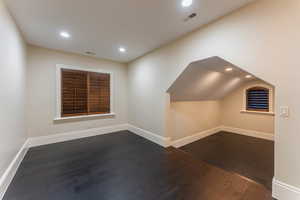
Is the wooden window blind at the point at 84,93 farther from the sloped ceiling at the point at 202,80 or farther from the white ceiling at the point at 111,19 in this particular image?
the sloped ceiling at the point at 202,80

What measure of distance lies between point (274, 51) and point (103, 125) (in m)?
4.73

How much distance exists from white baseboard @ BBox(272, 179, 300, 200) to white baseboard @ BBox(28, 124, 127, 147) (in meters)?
4.32

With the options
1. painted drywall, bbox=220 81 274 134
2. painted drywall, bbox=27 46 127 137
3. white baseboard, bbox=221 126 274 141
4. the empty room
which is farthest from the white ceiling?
white baseboard, bbox=221 126 274 141

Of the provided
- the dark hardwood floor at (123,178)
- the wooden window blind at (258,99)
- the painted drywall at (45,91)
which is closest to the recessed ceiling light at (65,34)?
the painted drywall at (45,91)

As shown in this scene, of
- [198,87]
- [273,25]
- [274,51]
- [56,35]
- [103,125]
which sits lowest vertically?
[103,125]

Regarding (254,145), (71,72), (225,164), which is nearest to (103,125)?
(71,72)

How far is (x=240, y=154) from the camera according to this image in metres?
3.22

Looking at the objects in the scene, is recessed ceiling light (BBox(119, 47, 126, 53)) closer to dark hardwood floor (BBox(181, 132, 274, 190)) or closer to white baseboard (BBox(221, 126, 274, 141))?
dark hardwood floor (BBox(181, 132, 274, 190))

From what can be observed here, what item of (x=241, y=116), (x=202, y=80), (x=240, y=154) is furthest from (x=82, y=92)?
(x=241, y=116)

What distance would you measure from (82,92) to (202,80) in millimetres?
3796

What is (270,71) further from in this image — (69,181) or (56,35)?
(56,35)

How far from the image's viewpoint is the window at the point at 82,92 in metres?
3.89

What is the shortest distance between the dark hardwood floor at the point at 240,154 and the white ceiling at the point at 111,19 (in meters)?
2.91

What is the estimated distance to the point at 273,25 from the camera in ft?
5.64
